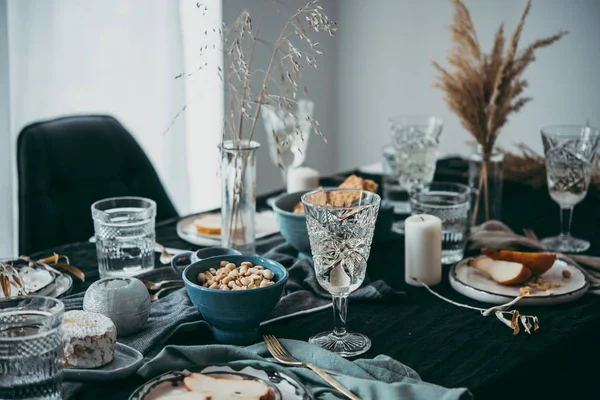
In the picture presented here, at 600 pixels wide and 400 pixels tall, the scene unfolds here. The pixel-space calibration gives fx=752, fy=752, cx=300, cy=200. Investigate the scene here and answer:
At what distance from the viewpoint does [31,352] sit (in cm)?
92

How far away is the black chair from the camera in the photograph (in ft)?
6.66

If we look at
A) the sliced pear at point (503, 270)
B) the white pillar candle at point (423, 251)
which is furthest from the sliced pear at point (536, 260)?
the white pillar candle at point (423, 251)

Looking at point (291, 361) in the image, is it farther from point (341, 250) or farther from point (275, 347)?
point (341, 250)

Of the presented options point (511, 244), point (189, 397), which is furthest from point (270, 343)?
point (511, 244)

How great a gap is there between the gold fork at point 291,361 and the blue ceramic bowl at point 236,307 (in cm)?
4

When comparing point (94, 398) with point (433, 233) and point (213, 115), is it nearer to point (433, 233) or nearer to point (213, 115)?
point (433, 233)

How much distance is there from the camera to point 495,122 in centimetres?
188

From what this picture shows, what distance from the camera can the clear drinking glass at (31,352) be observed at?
91 cm

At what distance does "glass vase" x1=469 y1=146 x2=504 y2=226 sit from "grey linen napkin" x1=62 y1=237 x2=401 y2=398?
55cm

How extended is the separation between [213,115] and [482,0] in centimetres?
143

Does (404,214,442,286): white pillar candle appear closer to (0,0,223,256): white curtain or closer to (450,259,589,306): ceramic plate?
(450,259,589,306): ceramic plate

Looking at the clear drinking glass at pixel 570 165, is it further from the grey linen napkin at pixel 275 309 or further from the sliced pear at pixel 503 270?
the grey linen napkin at pixel 275 309

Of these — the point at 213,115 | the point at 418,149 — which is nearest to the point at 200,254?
the point at 418,149

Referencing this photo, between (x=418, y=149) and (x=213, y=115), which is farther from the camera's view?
(x=213, y=115)
